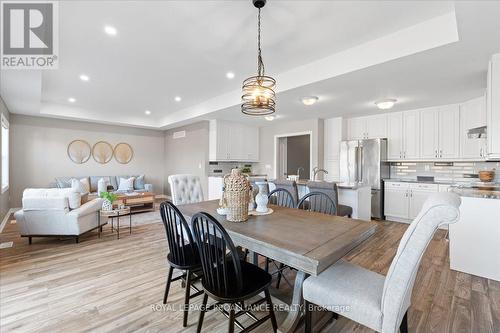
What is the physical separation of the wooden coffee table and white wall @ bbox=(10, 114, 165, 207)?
2.20m

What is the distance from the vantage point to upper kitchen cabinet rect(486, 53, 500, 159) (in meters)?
2.52

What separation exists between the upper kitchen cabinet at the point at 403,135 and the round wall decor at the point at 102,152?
7882mm

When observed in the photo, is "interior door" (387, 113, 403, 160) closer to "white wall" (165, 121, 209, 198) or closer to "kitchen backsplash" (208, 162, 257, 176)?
"kitchen backsplash" (208, 162, 257, 176)

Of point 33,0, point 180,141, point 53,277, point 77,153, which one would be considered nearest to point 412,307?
point 53,277

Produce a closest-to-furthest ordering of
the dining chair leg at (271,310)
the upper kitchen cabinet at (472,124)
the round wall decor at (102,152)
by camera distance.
Answer: the dining chair leg at (271,310) → the upper kitchen cabinet at (472,124) → the round wall decor at (102,152)

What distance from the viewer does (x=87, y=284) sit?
240 centimetres

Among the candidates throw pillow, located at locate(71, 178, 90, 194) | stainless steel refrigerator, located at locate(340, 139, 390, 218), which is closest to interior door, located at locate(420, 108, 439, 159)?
stainless steel refrigerator, located at locate(340, 139, 390, 218)

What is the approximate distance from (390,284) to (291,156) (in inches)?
247

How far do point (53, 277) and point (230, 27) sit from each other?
3.31 meters

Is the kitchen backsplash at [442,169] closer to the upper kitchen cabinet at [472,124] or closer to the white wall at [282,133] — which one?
Result: the upper kitchen cabinet at [472,124]

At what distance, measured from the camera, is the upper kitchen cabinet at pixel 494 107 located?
252cm

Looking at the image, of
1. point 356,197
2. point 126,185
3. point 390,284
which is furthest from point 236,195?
point 126,185

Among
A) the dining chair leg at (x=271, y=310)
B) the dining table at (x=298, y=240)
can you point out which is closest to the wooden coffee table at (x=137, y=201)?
the dining table at (x=298, y=240)

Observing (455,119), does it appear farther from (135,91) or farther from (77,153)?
(77,153)
